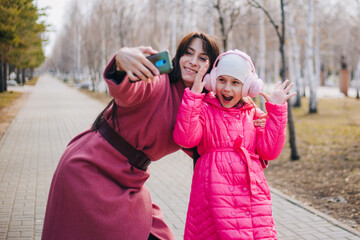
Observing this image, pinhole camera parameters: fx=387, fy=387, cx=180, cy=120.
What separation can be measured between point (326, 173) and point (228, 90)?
5.45 m

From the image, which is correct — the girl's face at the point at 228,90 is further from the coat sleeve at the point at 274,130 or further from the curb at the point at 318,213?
the curb at the point at 318,213

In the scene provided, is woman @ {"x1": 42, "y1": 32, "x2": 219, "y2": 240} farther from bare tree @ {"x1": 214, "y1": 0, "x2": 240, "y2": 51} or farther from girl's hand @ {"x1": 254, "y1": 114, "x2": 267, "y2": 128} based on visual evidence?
bare tree @ {"x1": 214, "y1": 0, "x2": 240, "y2": 51}

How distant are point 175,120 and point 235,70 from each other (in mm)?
491

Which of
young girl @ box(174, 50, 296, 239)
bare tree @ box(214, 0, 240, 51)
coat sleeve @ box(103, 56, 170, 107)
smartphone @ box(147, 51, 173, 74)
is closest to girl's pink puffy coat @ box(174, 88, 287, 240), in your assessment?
young girl @ box(174, 50, 296, 239)

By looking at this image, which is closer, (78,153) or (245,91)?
(78,153)

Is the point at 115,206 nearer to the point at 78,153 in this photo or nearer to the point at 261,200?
the point at 78,153

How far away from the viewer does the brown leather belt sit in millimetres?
2078

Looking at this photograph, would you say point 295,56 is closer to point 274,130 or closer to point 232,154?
point 274,130

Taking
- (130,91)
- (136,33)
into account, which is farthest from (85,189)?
(136,33)

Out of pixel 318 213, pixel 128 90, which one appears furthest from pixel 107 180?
pixel 318 213

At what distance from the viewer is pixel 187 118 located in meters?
2.16

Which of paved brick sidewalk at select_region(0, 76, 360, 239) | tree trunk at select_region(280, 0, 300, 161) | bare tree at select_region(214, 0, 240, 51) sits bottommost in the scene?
paved brick sidewalk at select_region(0, 76, 360, 239)

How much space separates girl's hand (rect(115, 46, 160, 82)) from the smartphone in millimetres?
37

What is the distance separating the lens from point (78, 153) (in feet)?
6.79
